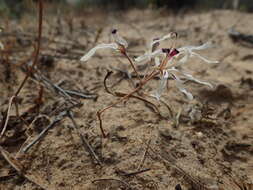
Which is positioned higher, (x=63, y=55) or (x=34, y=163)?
(x=63, y=55)

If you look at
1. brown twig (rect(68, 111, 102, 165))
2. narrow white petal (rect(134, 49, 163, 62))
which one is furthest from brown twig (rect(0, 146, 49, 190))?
narrow white petal (rect(134, 49, 163, 62))

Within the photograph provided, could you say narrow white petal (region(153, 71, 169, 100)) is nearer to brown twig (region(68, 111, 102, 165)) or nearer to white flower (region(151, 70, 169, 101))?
white flower (region(151, 70, 169, 101))

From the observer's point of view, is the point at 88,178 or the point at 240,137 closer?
the point at 88,178

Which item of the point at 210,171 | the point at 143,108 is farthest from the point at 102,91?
the point at 210,171

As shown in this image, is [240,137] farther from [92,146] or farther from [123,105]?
[92,146]

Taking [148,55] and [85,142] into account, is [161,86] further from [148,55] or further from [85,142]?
[85,142]

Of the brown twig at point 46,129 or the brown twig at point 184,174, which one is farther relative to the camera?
the brown twig at point 46,129

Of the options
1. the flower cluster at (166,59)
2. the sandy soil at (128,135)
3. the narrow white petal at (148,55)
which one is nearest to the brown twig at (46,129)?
the sandy soil at (128,135)

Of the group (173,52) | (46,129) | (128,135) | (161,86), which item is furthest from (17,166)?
(173,52)

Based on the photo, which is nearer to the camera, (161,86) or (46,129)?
(161,86)

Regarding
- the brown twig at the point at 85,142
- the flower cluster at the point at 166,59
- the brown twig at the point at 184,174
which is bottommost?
the brown twig at the point at 184,174

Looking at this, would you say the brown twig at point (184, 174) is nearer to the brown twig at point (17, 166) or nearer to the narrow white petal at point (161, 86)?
the narrow white petal at point (161, 86)
